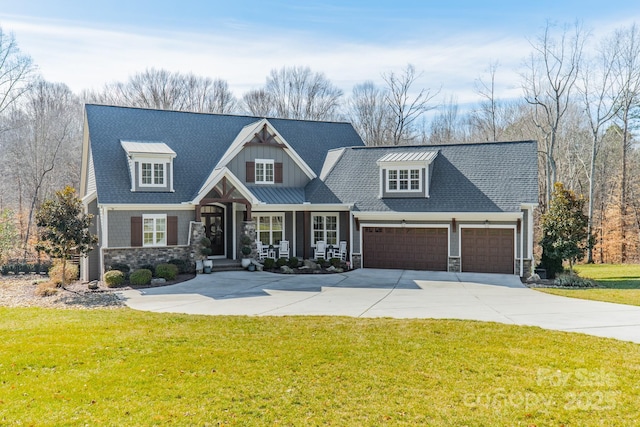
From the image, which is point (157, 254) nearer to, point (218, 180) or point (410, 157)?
point (218, 180)

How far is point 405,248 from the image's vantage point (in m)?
21.3

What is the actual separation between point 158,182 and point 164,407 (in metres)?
15.8

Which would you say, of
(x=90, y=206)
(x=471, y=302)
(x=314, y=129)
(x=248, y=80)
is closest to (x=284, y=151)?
(x=314, y=129)

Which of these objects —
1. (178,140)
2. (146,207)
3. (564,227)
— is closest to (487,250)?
(564,227)

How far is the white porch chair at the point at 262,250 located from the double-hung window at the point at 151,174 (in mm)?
5007

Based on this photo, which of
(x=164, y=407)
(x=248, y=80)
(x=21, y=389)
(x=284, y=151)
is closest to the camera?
(x=164, y=407)

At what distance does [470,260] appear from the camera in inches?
802

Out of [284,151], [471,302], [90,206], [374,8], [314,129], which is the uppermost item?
[374,8]

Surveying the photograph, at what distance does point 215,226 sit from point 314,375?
52.2 feet

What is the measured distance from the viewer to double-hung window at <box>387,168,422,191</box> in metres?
21.6

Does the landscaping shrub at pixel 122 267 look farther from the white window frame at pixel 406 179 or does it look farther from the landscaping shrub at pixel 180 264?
the white window frame at pixel 406 179

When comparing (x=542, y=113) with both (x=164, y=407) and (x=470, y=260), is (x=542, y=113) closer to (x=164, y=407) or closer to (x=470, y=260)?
(x=470, y=260)

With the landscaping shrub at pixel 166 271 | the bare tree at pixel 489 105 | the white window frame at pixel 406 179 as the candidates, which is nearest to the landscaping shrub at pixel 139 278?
the landscaping shrub at pixel 166 271

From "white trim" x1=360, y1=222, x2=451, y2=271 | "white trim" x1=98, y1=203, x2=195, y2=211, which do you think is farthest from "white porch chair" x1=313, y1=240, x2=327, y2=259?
"white trim" x1=98, y1=203, x2=195, y2=211
